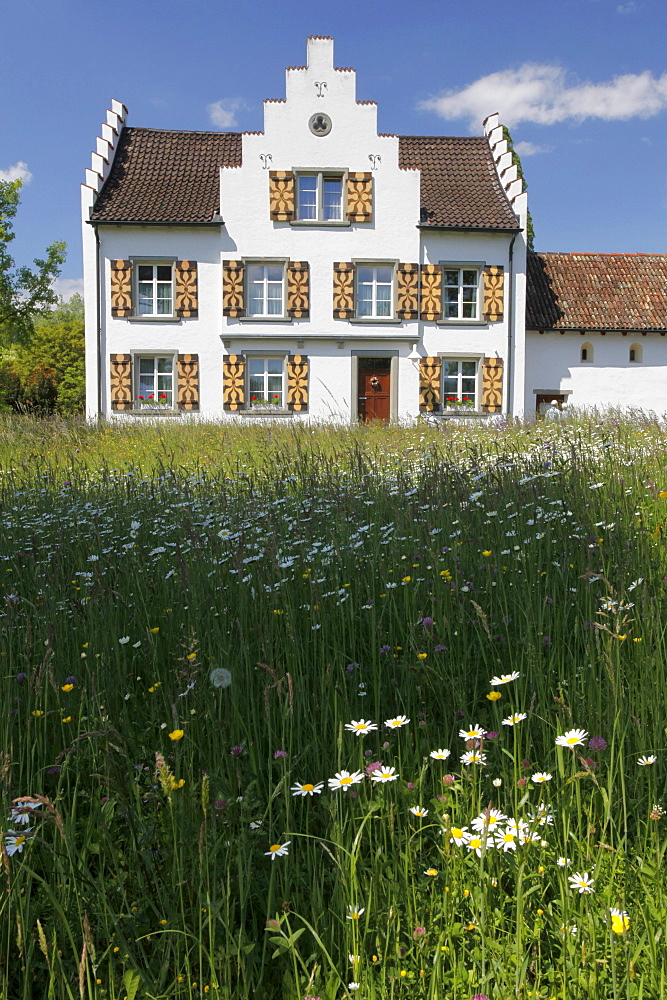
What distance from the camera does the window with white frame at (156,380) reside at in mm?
23844

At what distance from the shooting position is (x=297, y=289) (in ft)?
77.5

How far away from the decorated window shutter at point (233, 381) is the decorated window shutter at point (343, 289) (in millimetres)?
3682

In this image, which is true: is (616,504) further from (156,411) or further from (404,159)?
(404,159)

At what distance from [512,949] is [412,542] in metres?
2.64

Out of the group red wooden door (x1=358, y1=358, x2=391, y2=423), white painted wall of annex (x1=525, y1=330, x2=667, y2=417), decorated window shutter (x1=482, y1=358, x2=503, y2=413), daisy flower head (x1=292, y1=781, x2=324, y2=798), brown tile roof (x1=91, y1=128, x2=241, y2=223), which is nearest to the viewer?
daisy flower head (x1=292, y1=781, x2=324, y2=798)

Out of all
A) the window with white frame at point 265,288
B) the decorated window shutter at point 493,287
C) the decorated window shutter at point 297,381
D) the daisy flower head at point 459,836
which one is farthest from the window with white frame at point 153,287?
the daisy flower head at point 459,836

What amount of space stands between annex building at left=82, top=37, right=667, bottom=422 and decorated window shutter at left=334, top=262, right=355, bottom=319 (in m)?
0.05

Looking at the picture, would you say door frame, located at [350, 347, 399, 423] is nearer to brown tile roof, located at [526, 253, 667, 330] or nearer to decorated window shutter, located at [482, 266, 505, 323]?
decorated window shutter, located at [482, 266, 505, 323]

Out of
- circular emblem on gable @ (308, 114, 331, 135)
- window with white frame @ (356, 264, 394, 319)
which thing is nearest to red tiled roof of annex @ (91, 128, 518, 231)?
window with white frame @ (356, 264, 394, 319)

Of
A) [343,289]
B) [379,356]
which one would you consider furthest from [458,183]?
[379,356]

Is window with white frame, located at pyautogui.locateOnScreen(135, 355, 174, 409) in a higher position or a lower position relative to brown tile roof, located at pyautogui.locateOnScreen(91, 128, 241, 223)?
A: lower

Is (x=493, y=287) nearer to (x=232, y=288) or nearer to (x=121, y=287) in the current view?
(x=232, y=288)

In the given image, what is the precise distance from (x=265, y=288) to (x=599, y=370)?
12695 millimetres

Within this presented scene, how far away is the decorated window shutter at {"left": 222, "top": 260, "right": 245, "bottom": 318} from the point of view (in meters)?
23.4
